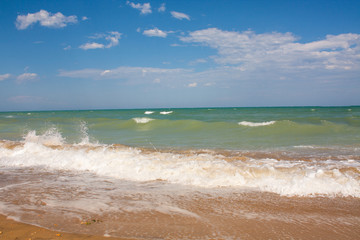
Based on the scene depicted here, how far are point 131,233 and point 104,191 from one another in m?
1.75

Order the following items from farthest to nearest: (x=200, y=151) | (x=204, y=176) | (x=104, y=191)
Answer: (x=200, y=151) < (x=204, y=176) < (x=104, y=191)

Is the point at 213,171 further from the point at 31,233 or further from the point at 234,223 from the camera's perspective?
the point at 31,233

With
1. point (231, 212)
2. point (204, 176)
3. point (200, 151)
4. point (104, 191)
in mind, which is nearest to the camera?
point (231, 212)

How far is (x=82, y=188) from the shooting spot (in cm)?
467

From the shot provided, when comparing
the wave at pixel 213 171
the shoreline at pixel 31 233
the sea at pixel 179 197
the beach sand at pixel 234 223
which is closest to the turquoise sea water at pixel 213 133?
the wave at pixel 213 171

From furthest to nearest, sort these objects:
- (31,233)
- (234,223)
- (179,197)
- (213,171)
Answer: (213,171) → (179,197) → (234,223) → (31,233)

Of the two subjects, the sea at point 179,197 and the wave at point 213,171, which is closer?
the sea at point 179,197

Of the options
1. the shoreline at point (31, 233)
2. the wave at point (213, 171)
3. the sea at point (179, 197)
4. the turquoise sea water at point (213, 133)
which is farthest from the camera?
the turquoise sea water at point (213, 133)

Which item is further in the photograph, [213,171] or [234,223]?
[213,171]

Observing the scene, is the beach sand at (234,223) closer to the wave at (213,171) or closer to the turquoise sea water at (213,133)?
the wave at (213,171)

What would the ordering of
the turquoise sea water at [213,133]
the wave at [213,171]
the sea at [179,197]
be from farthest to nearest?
the turquoise sea water at [213,133] < the wave at [213,171] < the sea at [179,197]

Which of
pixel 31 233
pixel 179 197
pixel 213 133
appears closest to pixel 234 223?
pixel 179 197

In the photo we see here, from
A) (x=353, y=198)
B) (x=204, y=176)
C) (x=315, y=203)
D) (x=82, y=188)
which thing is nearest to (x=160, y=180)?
(x=204, y=176)

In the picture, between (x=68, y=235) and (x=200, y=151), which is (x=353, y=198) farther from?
(x=200, y=151)
